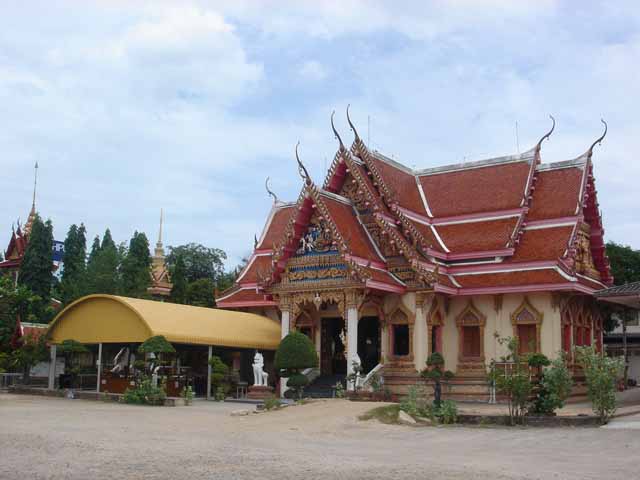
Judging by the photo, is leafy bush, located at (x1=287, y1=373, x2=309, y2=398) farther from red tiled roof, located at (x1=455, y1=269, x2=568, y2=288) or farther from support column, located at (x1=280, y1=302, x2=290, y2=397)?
red tiled roof, located at (x1=455, y1=269, x2=568, y2=288)

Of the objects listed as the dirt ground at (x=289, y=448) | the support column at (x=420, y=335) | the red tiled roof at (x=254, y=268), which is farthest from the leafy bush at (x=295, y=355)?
the red tiled roof at (x=254, y=268)

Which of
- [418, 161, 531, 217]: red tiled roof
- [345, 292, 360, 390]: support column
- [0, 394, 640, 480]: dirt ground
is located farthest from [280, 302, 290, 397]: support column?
[418, 161, 531, 217]: red tiled roof

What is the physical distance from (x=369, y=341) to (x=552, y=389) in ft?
36.0

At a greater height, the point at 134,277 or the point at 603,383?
the point at 134,277

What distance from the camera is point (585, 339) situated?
26359mm

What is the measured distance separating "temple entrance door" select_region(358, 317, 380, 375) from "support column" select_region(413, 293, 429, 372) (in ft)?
9.58

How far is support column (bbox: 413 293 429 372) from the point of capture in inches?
955

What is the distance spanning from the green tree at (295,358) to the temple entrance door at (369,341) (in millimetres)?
4675

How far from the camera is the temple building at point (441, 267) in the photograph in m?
24.2

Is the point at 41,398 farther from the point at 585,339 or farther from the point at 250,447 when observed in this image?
the point at 585,339

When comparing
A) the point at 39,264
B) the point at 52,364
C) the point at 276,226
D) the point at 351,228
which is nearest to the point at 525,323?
the point at 351,228

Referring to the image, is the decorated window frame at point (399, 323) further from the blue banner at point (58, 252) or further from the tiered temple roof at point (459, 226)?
the blue banner at point (58, 252)

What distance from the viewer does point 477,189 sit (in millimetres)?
28609

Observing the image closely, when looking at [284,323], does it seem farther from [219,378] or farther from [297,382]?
[297,382]
